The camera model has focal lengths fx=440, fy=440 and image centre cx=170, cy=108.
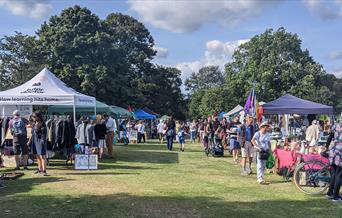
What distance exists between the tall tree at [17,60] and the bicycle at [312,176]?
34.5 meters

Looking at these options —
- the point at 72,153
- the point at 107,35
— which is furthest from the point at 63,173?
the point at 107,35

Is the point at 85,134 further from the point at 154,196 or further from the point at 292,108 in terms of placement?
the point at 292,108

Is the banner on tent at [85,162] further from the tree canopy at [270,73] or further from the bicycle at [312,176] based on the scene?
the tree canopy at [270,73]

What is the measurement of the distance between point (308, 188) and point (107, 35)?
3689 cm

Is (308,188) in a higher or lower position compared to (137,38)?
lower

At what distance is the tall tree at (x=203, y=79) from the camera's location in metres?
116

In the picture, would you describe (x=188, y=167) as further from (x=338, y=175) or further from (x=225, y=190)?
(x=338, y=175)

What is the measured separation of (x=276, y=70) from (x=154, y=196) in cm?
5159

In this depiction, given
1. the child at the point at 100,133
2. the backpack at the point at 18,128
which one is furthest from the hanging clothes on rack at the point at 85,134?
the backpack at the point at 18,128

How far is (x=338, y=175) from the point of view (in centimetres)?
955

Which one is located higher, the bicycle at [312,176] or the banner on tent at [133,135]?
the banner on tent at [133,135]

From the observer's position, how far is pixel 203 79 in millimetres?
116812

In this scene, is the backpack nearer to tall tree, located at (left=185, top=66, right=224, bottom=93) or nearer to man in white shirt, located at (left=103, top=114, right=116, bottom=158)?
man in white shirt, located at (left=103, top=114, right=116, bottom=158)

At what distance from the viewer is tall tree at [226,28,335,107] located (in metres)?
56.7
